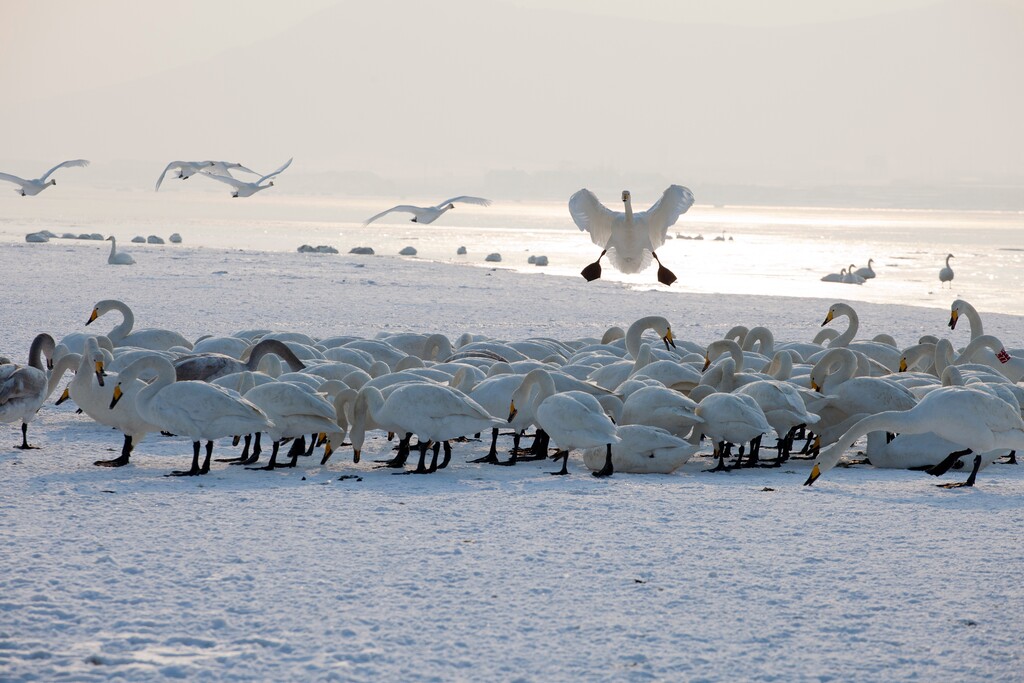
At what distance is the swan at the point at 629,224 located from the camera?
41.5ft

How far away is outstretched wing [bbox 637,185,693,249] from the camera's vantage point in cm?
1245

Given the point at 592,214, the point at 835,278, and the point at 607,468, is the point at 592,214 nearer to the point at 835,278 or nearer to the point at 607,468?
the point at 607,468

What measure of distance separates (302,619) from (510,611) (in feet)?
2.79

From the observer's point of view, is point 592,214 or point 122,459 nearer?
point 122,459

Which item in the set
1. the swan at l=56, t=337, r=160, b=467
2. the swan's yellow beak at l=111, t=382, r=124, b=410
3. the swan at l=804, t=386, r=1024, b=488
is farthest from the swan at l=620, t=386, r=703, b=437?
the swan's yellow beak at l=111, t=382, r=124, b=410

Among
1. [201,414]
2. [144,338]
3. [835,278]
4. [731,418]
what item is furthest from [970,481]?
[835,278]

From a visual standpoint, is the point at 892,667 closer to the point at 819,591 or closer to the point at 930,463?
the point at 819,591

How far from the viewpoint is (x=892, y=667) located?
13.3 ft

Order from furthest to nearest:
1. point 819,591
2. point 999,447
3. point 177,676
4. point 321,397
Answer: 1. point 321,397
2. point 999,447
3. point 819,591
4. point 177,676

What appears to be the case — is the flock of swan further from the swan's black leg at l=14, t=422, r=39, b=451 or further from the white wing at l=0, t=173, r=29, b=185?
the white wing at l=0, t=173, r=29, b=185

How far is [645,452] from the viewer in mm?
7695

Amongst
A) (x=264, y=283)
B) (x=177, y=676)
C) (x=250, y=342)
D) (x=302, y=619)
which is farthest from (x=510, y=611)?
(x=264, y=283)

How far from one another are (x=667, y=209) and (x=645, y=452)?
18.4ft

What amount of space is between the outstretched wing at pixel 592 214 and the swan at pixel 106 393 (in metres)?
5.95
